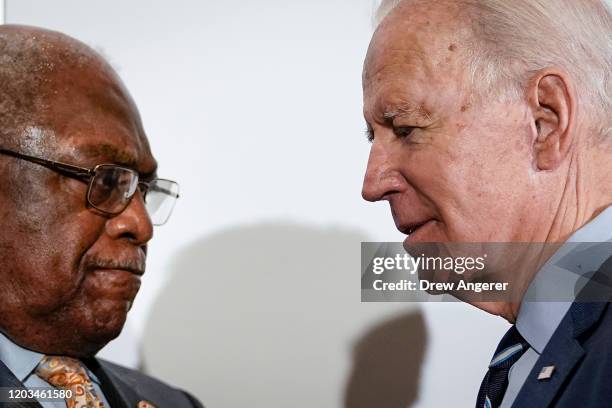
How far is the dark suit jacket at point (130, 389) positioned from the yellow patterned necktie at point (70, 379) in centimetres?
5

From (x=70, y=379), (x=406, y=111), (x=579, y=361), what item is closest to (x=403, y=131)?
(x=406, y=111)

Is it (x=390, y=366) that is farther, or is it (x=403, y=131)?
(x=390, y=366)

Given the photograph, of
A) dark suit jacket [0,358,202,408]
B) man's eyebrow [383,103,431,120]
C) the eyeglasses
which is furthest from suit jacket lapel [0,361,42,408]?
man's eyebrow [383,103,431,120]

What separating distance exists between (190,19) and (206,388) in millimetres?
873

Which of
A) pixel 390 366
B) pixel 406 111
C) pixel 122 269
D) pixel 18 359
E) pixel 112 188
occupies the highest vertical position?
pixel 406 111

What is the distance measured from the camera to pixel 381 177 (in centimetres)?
109

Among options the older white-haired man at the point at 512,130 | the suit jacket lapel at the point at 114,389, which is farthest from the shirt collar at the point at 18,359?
the older white-haired man at the point at 512,130

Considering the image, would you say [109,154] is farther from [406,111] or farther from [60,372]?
[406,111]

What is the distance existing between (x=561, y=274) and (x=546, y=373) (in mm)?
143

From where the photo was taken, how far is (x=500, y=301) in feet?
3.51

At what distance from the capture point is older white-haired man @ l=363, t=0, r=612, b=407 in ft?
3.19

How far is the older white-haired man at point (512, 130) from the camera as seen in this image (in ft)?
3.19

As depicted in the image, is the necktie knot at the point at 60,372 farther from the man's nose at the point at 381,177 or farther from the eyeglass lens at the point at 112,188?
the man's nose at the point at 381,177

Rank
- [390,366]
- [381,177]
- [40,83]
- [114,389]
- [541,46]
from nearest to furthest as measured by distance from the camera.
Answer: [541,46] < [381,177] < [40,83] < [114,389] < [390,366]
